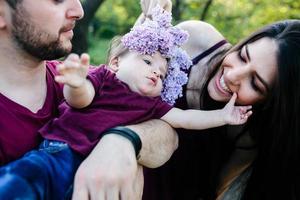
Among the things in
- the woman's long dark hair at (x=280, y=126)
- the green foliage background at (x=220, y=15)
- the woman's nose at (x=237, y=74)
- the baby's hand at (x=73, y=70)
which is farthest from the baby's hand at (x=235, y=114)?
the green foliage background at (x=220, y=15)

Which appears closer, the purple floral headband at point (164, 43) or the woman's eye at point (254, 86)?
the purple floral headband at point (164, 43)

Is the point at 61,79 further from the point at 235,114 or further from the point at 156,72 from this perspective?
the point at 235,114

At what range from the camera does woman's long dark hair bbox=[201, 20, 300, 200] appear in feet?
8.04

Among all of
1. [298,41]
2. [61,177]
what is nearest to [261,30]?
[298,41]

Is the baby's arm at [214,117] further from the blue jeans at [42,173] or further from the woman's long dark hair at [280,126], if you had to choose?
the blue jeans at [42,173]

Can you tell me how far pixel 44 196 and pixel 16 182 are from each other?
146 mm

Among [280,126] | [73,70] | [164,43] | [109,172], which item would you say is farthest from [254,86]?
[73,70]

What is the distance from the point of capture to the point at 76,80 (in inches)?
71.9

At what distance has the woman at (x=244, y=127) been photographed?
245 centimetres

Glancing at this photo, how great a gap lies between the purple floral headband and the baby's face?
3 cm

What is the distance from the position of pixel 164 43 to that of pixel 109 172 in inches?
27.1

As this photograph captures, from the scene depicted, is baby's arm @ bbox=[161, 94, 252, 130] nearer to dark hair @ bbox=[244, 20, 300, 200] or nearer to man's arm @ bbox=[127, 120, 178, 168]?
man's arm @ bbox=[127, 120, 178, 168]

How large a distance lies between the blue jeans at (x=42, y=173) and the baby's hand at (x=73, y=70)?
0.33 metres

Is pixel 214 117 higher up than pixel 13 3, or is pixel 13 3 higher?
pixel 13 3
